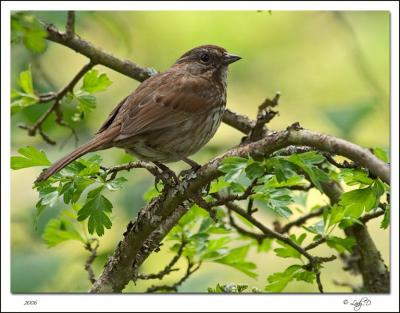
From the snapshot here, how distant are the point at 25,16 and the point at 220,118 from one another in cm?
125

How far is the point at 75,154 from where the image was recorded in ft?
8.87

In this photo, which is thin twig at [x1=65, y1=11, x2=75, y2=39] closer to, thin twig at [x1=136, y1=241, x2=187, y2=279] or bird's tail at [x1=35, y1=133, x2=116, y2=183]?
bird's tail at [x1=35, y1=133, x2=116, y2=183]

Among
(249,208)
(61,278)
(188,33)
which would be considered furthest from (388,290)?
(188,33)

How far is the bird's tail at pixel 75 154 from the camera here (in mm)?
2609

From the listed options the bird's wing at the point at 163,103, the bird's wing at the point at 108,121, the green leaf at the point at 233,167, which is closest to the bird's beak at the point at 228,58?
the bird's wing at the point at 163,103

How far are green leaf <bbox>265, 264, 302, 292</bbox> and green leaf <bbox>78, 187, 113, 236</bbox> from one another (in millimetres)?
676

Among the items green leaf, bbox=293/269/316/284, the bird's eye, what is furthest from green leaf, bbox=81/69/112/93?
green leaf, bbox=293/269/316/284

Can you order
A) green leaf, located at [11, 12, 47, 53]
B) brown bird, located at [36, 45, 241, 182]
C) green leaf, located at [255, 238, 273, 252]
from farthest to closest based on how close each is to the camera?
green leaf, located at [255, 238, 273, 252] → brown bird, located at [36, 45, 241, 182] → green leaf, located at [11, 12, 47, 53]

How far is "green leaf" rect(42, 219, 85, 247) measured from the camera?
10.6ft

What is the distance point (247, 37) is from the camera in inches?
154

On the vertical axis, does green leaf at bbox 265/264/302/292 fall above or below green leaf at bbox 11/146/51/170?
below

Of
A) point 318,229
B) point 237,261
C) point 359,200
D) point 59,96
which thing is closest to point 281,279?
point 318,229

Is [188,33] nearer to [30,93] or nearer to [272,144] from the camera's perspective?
[30,93]

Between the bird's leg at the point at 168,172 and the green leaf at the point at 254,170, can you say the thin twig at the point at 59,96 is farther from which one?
the green leaf at the point at 254,170
